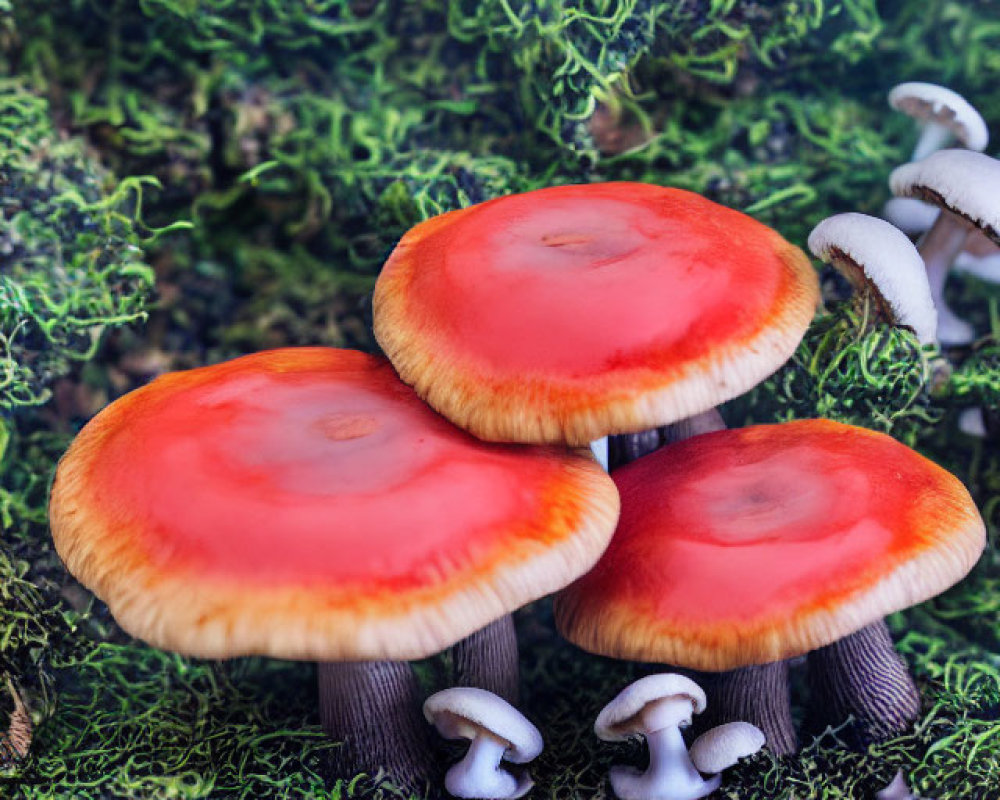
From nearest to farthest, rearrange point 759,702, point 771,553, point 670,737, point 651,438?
point 771,553, point 670,737, point 759,702, point 651,438

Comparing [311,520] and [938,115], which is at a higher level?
[938,115]

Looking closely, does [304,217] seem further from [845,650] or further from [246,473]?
[845,650]

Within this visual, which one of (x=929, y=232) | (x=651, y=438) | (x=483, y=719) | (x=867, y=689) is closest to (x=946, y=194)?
(x=929, y=232)

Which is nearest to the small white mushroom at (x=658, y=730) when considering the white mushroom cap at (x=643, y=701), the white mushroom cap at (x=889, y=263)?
the white mushroom cap at (x=643, y=701)

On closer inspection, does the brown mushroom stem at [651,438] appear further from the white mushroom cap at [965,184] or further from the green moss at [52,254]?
the green moss at [52,254]

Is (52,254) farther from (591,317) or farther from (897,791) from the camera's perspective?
(897,791)

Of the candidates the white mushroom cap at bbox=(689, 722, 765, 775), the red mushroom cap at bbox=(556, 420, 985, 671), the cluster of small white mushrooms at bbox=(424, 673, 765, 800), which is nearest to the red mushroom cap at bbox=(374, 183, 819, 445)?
the red mushroom cap at bbox=(556, 420, 985, 671)
